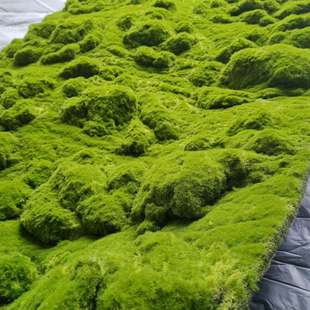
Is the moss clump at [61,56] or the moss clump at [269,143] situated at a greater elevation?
the moss clump at [61,56]

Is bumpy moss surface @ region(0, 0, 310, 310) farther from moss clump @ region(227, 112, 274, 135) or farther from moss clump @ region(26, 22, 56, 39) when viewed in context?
moss clump @ region(26, 22, 56, 39)

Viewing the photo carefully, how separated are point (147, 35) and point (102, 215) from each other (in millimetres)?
8517

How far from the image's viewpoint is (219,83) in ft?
39.3

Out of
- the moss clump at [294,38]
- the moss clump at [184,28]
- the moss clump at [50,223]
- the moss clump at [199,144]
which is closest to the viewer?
the moss clump at [50,223]

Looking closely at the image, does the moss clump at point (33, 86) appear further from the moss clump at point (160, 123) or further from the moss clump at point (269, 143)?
the moss clump at point (269, 143)

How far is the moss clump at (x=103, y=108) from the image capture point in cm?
1083

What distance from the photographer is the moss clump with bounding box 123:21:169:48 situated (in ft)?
48.5

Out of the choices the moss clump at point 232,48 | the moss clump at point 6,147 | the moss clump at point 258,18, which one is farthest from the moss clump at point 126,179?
the moss clump at point 258,18

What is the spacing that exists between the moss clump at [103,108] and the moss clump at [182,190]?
3.33 meters

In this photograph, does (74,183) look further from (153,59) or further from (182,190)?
(153,59)

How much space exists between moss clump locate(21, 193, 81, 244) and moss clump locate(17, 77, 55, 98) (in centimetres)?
492

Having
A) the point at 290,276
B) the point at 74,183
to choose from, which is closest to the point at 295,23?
the point at 74,183

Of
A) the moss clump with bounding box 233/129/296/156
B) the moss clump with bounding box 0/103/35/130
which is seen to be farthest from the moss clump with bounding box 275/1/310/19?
the moss clump with bounding box 0/103/35/130

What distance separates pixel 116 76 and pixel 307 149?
6453 mm
